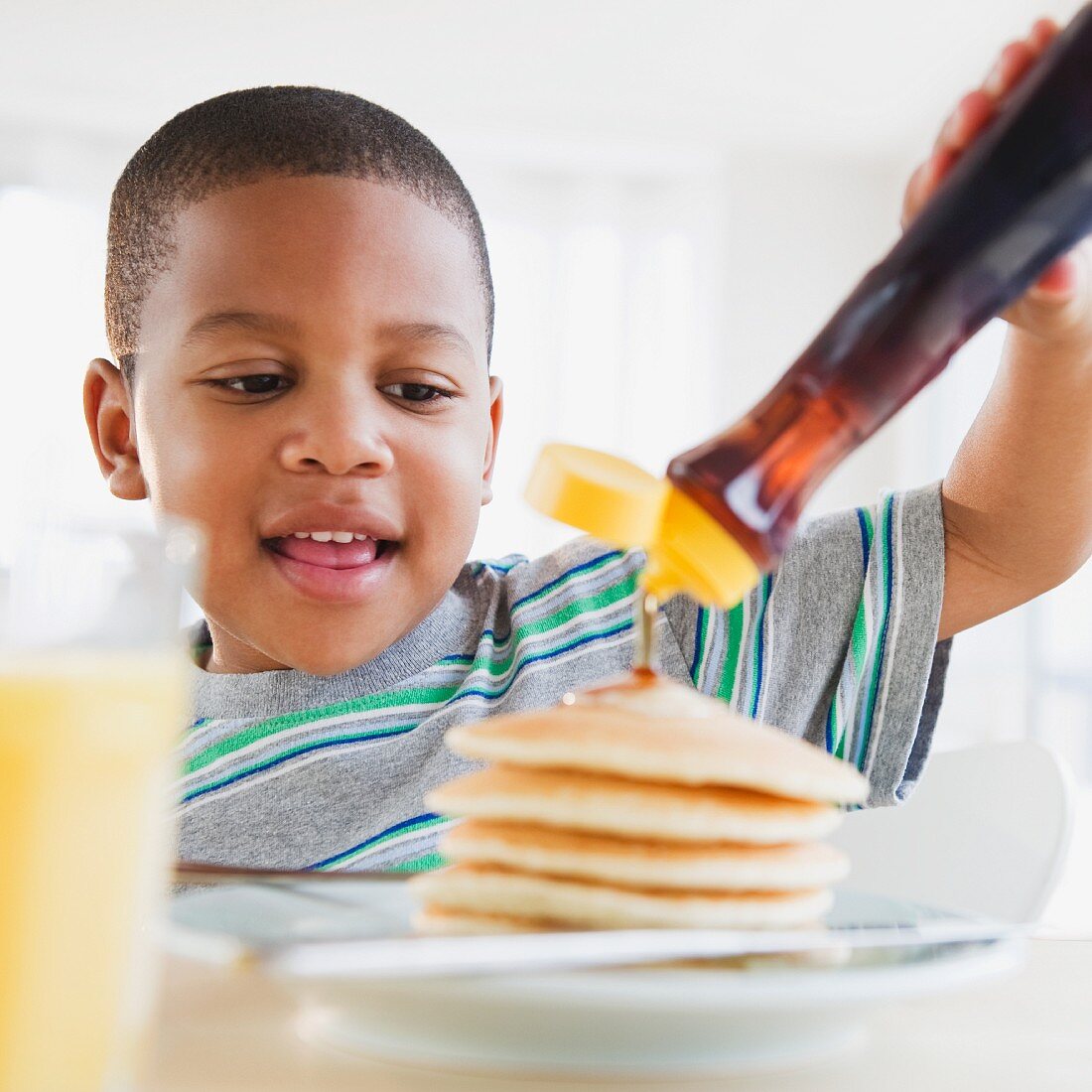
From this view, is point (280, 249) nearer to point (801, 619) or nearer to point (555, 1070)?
point (801, 619)

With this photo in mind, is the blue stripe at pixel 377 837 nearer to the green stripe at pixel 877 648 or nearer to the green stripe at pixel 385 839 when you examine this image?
the green stripe at pixel 385 839

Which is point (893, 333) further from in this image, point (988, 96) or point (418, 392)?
point (418, 392)

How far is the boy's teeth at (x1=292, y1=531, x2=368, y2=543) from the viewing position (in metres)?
1.05

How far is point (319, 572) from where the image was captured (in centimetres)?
105

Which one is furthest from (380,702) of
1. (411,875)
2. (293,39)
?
(293,39)

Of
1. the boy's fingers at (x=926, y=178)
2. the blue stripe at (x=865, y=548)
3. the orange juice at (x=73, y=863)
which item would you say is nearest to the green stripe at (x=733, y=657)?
the blue stripe at (x=865, y=548)

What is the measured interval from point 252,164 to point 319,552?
1.08ft

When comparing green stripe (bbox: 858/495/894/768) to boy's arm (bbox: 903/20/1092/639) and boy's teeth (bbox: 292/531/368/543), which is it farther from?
boy's teeth (bbox: 292/531/368/543)

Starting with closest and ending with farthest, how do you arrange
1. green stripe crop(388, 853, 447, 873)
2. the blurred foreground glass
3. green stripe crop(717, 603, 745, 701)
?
the blurred foreground glass < green stripe crop(388, 853, 447, 873) < green stripe crop(717, 603, 745, 701)

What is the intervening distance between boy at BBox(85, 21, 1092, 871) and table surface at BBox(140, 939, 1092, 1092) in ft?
1.61

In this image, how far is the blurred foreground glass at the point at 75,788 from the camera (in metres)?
0.32

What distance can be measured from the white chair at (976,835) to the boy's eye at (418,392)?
0.47m

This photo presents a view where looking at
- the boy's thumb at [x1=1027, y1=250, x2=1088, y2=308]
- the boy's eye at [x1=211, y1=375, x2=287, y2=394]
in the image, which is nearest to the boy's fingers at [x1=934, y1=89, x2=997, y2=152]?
the boy's thumb at [x1=1027, y1=250, x2=1088, y2=308]

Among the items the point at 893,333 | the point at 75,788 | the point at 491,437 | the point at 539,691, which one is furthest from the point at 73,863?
the point at 491,437
